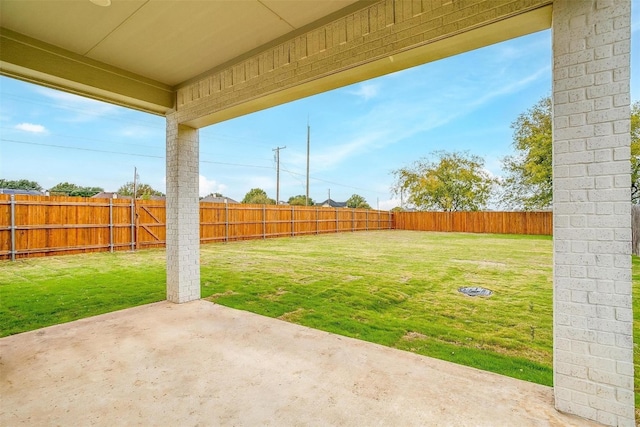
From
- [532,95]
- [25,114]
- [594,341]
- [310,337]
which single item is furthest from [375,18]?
[25,114]

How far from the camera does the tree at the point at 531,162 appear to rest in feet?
54.0

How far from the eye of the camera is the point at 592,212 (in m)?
1.66

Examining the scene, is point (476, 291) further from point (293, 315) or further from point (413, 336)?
point (293, 315)

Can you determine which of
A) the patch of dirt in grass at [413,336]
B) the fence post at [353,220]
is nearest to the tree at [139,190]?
→ the fence post at [353,220]

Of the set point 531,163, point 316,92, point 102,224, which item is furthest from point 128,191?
point 531,163

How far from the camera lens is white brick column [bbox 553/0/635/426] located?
5.21 feet

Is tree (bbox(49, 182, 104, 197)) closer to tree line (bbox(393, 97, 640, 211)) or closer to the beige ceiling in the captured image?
the beige ceiling

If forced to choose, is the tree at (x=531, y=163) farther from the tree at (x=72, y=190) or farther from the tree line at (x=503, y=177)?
the tree at (x=72, y=190)

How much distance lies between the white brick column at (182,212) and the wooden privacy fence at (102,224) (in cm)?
640

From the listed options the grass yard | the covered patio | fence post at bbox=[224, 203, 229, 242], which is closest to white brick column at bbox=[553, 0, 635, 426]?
the covered patio

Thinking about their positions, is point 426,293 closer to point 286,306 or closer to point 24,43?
point 286,306

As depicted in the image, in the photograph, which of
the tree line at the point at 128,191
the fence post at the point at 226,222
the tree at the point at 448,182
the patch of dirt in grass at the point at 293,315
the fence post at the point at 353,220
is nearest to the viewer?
the patch of dirt in grass at the point at 293,315

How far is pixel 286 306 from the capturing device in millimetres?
3895

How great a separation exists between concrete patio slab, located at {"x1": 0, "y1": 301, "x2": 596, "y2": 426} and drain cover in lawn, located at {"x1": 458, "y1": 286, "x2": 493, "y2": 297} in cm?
250
